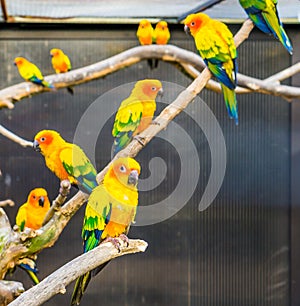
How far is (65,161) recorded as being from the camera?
7.10ft

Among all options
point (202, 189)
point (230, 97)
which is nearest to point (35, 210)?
point (202, 189)

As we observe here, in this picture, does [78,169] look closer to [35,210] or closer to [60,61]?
[35,210]

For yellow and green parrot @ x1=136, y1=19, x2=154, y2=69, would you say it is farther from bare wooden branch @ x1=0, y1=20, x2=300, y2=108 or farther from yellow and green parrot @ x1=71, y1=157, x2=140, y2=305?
yellow and green parrot @ x1=71, y1=157, x2=140, y2=305

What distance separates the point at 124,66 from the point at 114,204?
2.83ft

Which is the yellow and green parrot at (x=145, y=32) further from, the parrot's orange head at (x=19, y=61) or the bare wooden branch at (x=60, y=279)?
the bare wooden branch at (x=60, y=279)

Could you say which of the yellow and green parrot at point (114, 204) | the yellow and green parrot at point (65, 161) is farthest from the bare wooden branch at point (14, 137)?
the yellow and green parrot at point (114, 204)

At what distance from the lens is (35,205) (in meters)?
2.45

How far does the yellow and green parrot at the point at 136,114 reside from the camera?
2336 mm

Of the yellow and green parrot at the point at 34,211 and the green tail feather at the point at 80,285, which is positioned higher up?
the yellow and green parrot at the point at 34,211

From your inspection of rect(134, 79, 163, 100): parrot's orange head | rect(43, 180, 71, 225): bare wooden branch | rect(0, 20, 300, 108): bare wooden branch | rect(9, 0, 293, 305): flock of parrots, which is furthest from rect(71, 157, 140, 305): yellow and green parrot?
rect(0, 20, 300, 108): bare wooden branch

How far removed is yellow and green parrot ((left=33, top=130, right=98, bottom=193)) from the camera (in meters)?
2.17

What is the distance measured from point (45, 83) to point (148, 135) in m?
0.66

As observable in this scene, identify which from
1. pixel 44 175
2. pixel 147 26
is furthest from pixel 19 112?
pixel 147 26

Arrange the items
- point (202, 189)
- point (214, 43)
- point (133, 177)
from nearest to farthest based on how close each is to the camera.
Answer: point (133, 177) < point (214, 43) < point (202, 189)
